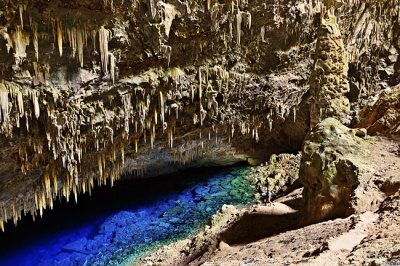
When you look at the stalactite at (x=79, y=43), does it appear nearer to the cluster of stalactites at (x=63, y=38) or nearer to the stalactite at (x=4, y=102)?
the cluster of stalactites at (x=63, y=38)

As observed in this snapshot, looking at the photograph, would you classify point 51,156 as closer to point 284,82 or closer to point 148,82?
point 148,82

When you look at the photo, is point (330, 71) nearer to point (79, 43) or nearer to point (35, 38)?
point (79, 43)

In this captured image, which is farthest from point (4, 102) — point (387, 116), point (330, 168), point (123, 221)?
point (387, 116)

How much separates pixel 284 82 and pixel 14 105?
27.2 ft

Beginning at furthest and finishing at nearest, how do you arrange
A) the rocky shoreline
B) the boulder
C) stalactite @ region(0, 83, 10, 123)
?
stalactite @ region(0, 83, 10, 123), the boulder, the rocky shoreline

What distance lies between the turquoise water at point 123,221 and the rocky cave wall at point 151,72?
1.55m

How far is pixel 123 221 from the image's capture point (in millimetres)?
10203

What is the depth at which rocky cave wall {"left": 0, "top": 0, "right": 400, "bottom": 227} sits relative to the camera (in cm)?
539

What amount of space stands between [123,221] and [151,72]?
19.3 feet

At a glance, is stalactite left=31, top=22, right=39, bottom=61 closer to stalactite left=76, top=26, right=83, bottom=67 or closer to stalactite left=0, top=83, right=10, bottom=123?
stalactite left=76, top=26, right=83, bottom=67

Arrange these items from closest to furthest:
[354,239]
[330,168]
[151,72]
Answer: [354,239] < [330,168] < [151,72]

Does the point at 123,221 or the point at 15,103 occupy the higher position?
the point at 15,103

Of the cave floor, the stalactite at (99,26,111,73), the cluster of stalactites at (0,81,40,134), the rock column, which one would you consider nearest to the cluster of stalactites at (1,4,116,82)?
the stalactite at (99,26,111,73)

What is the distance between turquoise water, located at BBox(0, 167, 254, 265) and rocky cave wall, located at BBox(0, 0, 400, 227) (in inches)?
61.0
